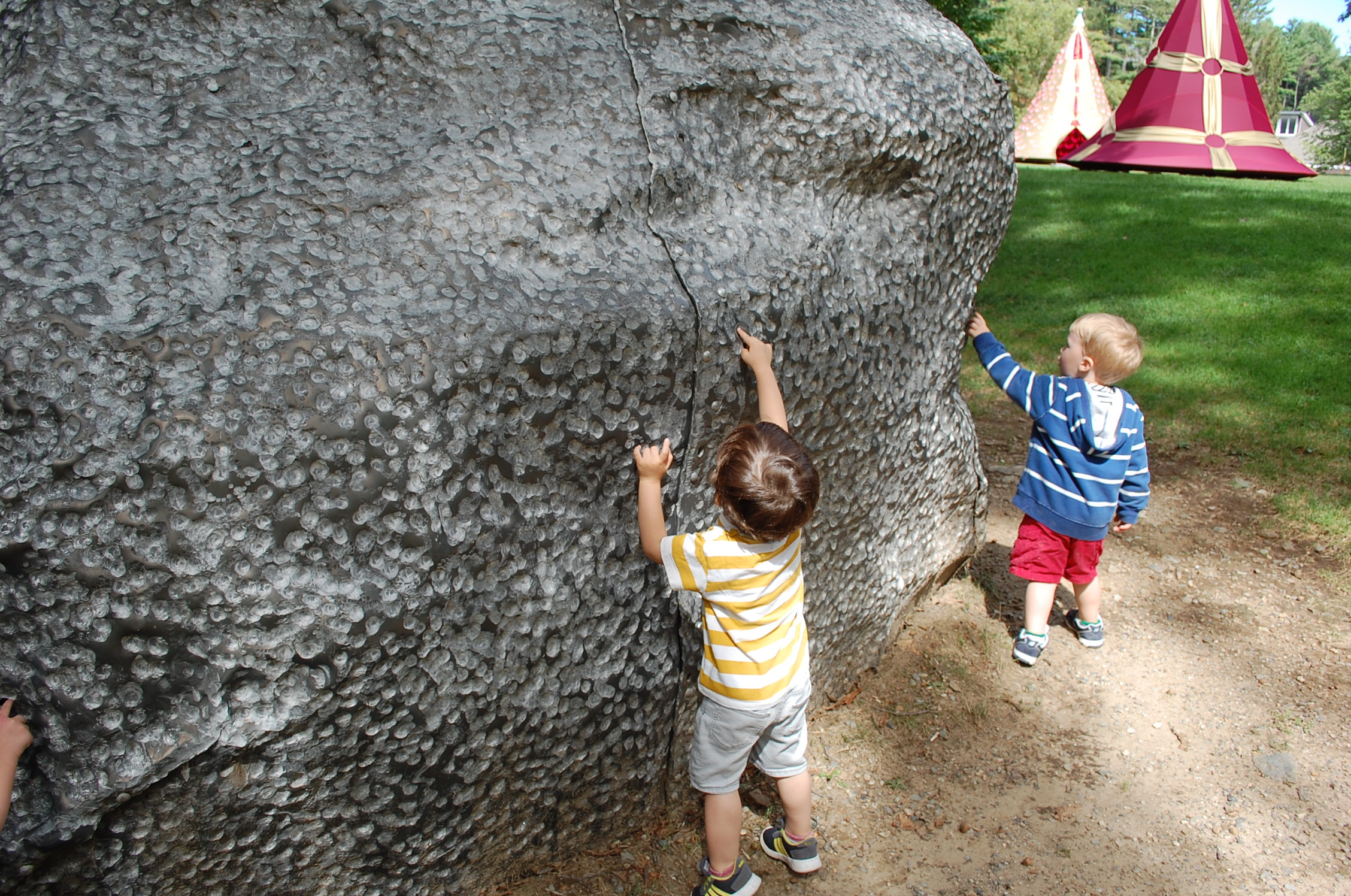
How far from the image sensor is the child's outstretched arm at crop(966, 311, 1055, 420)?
10.2 feet

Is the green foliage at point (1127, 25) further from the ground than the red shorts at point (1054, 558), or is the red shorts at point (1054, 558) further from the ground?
the green foliage at point (1127, 25)

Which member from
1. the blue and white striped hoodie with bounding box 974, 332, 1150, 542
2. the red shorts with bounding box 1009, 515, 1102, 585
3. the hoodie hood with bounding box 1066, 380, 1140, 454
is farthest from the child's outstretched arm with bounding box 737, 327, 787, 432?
the red shorts with bounding box 1009, 515, 1102, 585

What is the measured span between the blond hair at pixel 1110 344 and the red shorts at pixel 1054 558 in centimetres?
57

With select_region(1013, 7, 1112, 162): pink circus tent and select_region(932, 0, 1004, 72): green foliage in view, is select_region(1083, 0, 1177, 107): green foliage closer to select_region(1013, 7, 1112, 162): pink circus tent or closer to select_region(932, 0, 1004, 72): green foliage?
select_region(932, 0, 1004, 72): green foliage

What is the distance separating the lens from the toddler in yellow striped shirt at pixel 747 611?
1.95 meters

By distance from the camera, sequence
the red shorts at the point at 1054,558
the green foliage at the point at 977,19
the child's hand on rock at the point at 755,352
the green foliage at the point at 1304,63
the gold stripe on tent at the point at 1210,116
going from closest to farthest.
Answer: the child's hand on rock at the point at 755,352, the red shorts at the point at 1054,558, the gold stripe on tent at the point at 1210,116, the green foliage at the point at 977,19, the green foliage at the point at 1304,63

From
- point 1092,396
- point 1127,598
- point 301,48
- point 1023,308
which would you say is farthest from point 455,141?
point 1023,308

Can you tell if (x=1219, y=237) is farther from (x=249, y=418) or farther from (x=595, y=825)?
(x=249, y=418)

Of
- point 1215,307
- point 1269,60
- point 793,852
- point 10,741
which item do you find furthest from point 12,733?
point 1269,60

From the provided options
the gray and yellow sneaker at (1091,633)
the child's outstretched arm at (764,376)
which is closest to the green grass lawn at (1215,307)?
the gray and yellow sneaker at (1091,633)

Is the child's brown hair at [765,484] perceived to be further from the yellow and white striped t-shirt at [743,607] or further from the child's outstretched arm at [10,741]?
the child's outstretched arm at [10,741]

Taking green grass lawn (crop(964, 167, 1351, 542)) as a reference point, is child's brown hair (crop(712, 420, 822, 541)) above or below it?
above

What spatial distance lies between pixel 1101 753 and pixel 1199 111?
36.3ft

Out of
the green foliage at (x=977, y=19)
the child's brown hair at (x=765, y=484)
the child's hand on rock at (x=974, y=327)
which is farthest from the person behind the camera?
the green foliage at (x=977, y=19)
